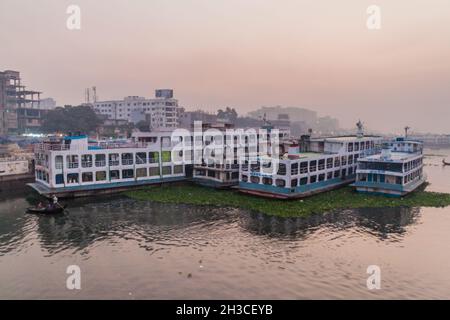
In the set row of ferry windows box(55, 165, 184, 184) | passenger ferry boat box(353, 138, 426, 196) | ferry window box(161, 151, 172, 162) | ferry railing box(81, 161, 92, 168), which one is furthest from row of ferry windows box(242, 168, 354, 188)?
ferry railing box(81, 161, 92, 168)

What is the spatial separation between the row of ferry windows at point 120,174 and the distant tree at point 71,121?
207 ft

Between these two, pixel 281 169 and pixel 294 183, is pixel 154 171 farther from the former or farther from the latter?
pixel 294 183

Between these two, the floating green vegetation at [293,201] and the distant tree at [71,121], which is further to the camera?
the distant tree at [71,121]

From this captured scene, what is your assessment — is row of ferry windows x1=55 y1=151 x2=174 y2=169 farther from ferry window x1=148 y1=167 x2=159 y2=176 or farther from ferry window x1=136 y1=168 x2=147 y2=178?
ferry window x1=148 y1=167 x2=159 y2=176

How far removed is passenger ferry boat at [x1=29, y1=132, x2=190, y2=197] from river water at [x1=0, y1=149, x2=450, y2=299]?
7.31 meters

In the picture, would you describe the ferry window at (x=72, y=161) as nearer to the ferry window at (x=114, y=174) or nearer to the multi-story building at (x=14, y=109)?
the ferry window at (x=114, y=174)

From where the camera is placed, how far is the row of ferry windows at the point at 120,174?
44531mm

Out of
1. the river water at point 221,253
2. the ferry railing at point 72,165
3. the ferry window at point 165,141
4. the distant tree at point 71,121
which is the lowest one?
the river water at point 221,253

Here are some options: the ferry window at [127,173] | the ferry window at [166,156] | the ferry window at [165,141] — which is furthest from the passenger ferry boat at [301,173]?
the ferry window at [127,173]

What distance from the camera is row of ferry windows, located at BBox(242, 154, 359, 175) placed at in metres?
42.4

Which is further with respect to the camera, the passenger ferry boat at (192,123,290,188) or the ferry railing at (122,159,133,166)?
the passenger ferry boat at (192,123,290,188)

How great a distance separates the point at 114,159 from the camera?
48438 millimetres

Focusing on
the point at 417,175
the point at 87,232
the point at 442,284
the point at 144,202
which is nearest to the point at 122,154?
the point at 144,202
